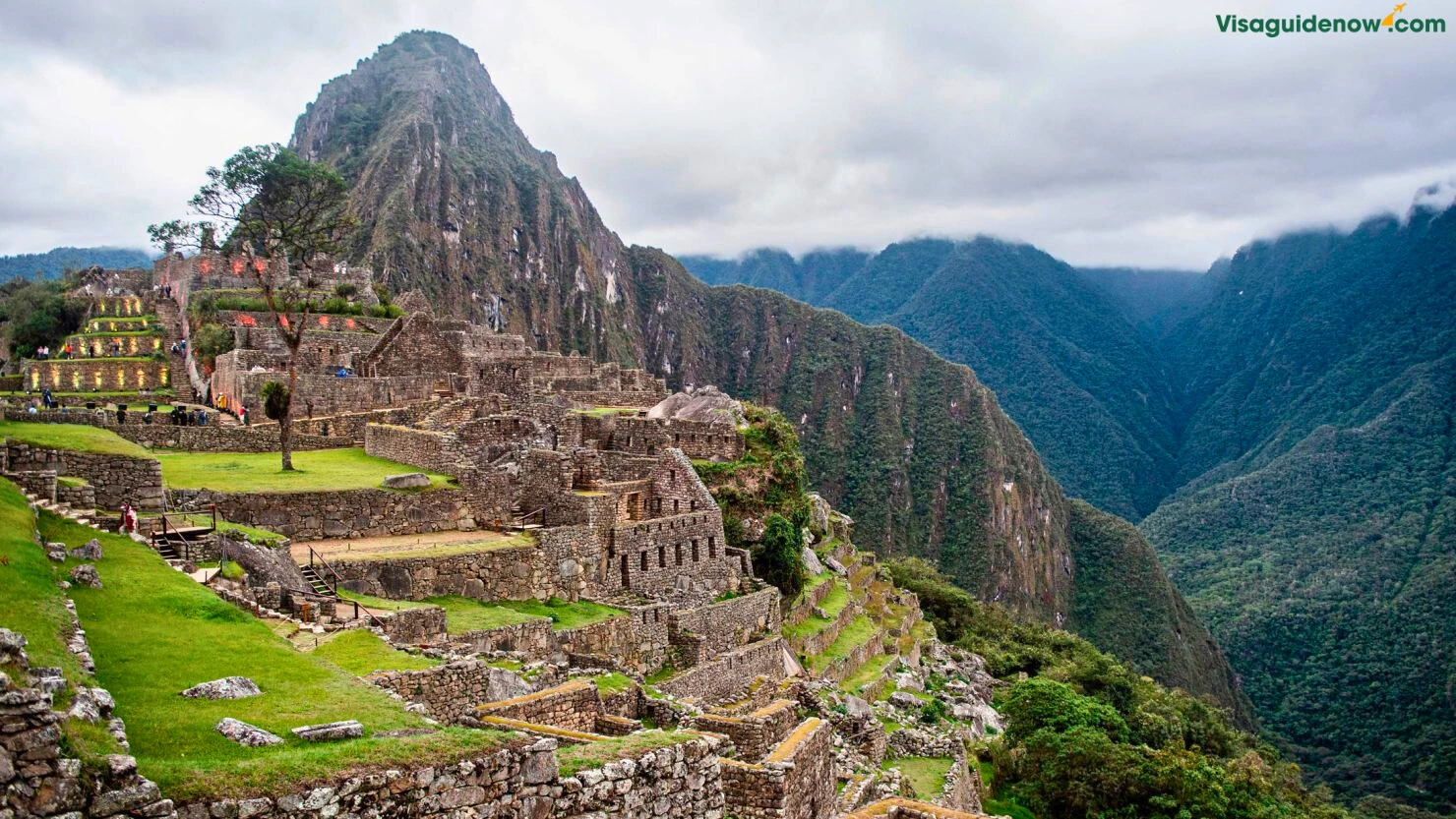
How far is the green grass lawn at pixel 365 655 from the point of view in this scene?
1033 cm

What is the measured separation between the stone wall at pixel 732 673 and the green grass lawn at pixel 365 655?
24.3ft

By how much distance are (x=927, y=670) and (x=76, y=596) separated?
3552 centimetres

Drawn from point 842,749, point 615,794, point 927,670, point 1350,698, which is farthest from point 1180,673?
point 615,794

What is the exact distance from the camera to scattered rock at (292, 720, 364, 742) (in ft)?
22.1

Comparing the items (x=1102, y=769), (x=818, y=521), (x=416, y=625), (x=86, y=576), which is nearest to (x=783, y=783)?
(x=416, y=625)

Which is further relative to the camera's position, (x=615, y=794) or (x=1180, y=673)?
(x=1180, y=673)

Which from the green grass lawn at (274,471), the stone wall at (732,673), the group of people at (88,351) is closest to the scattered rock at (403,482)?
the green grass lawn at (274,471)

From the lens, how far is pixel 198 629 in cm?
928

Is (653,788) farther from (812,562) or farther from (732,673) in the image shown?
(812,562)

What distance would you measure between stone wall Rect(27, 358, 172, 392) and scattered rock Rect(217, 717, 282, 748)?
42.0m

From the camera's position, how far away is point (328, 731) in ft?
22.3

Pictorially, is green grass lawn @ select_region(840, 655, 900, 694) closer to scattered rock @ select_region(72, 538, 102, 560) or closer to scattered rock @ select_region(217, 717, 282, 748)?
scattered rock @ select_region(72, 538, 102, 560)

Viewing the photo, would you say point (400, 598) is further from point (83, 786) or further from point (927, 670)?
point (927, 670)

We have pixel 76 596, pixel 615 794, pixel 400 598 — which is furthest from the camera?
pixel 400 598
